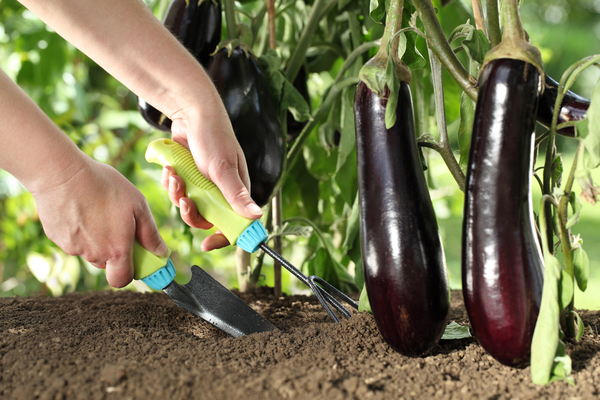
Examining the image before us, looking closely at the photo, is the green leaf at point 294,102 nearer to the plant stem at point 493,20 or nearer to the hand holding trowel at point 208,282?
the hand holding trowel at point 208,282

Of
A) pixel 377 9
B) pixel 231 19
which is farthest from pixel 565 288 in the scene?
pixel 231 19

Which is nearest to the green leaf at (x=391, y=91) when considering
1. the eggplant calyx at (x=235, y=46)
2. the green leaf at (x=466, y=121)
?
the green leaf at (x=466, y=121)

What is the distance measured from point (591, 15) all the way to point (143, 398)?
26.2 ft

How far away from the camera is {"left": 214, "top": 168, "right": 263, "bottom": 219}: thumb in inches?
27.5

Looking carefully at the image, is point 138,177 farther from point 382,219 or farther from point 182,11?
point 382,219

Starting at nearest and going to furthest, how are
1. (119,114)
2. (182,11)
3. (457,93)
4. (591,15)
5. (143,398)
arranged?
(143,398)
(182,11)
(457,93)
(119,114)
(591,15)

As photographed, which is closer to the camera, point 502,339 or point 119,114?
point 502,339

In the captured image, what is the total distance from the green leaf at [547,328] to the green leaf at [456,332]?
0.14m

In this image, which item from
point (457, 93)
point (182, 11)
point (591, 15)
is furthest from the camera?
point (591, 15)

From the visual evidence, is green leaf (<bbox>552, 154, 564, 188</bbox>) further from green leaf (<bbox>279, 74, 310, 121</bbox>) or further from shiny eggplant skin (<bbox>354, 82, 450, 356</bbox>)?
green leaf (<bbox>279, 74, 310, 121</bbox>)

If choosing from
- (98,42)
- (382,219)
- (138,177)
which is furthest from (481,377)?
(138,177)

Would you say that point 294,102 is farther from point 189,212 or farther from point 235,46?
point 189,212

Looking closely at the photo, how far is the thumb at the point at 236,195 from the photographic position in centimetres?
70

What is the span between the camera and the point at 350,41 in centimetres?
108
